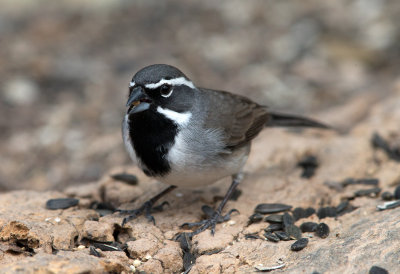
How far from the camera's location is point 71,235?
544 centimetres

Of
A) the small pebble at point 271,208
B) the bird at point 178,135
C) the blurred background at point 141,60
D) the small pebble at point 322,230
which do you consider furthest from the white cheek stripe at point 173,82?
the blurred background at point 141,60

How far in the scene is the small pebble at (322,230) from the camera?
5.56 metres

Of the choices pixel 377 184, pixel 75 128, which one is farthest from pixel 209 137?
pixel 75 128

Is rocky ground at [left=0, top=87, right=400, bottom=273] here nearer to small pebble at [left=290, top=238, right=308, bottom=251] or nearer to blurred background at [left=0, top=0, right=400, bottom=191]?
small pebble at [left=290, top=238, right=308, bottom=251]

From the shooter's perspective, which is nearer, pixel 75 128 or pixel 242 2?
pixel 75 128

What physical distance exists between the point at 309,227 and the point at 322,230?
0.60 feet

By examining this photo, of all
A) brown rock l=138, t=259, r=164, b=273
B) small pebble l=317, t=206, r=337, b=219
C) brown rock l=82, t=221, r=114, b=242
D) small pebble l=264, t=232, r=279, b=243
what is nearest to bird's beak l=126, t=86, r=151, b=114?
brown rock l=82, t=221, r=114, b=242

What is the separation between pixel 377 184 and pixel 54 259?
166 inches

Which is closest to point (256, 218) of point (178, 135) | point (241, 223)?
point (241, 223)

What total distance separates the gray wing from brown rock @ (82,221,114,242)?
5.33 feet

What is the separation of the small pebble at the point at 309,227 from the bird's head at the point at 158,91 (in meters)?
1.83

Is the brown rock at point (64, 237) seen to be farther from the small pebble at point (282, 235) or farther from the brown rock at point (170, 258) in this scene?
the small pebble at point (282, 235)

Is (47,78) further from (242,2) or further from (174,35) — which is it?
(242,2)

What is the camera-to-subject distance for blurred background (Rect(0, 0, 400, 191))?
30.8 feet
